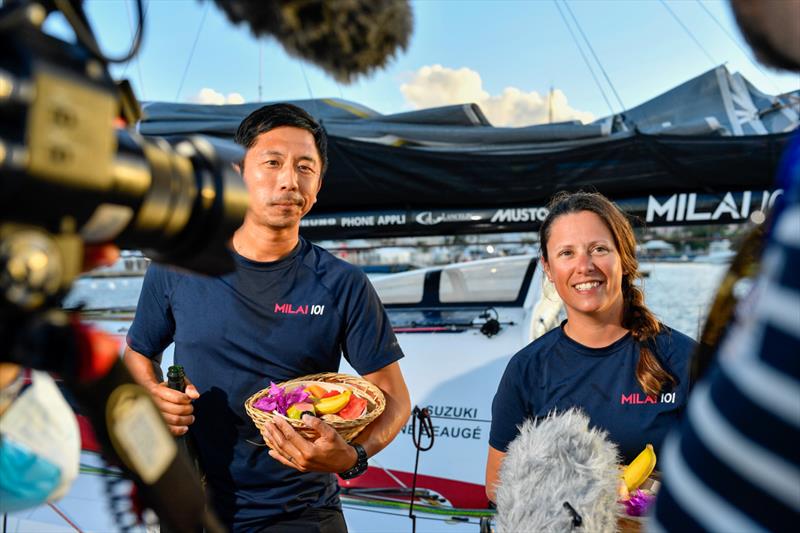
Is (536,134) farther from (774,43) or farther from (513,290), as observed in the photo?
(774,43)

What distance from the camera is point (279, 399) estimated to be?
185 centimetres

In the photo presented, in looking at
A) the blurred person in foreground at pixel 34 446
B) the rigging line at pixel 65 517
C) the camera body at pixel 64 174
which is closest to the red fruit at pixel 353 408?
the blurred person in foreground at pixel 34 446

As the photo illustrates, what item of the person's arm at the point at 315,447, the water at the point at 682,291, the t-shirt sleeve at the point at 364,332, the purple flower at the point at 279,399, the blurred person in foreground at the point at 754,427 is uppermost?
the blurred person in foreground at the point at 754,427

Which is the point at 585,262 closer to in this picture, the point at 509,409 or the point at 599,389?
the point at 599,389

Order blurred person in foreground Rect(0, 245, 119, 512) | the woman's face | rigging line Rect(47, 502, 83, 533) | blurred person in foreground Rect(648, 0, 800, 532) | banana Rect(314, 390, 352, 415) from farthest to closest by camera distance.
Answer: rigging line Rect(47, 502, 83, 533)
the woman's face
banana Rect(314, 390, 352, 415)
blurred person in foreground Rect(0, 245, 119, 512)
blurred person in foreground Rect(648, 0, 800, 532)

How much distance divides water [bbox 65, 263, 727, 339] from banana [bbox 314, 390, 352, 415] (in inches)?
100

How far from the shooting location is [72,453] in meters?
0.82

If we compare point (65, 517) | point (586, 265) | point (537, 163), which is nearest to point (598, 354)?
point (586, 265)

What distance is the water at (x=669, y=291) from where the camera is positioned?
4449 millimetres

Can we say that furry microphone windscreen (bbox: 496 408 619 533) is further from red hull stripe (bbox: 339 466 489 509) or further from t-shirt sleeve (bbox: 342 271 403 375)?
red hull stripe (bbox: 339 466 489 509)

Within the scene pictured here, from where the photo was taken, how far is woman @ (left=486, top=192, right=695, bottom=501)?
1.85 m

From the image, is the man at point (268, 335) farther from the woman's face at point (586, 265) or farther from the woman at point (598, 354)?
the woman's face at point (586, 265)

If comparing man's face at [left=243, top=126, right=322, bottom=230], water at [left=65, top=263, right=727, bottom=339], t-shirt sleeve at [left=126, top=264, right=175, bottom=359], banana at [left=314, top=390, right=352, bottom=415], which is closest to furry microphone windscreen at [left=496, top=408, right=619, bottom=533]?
banana at [left=314, top=390, right=352, bottom=415]

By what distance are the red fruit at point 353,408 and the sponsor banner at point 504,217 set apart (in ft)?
6.13
